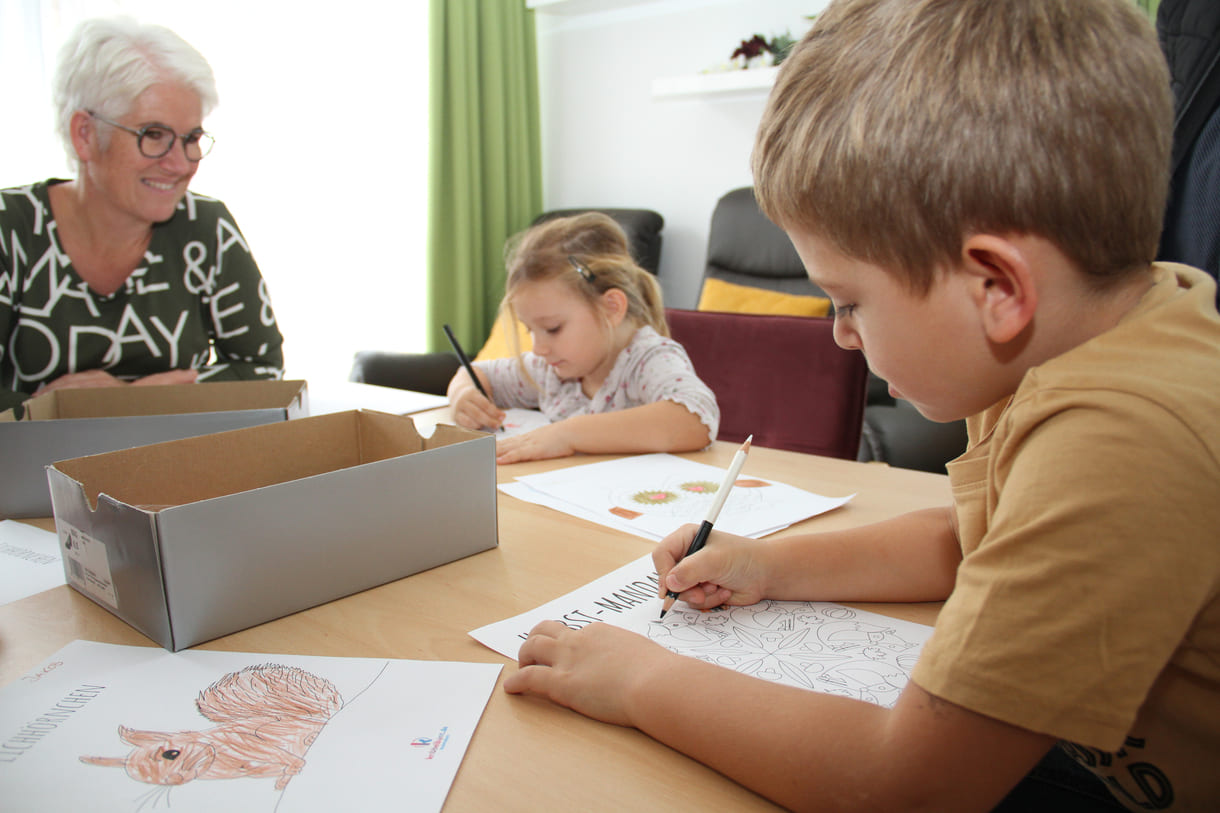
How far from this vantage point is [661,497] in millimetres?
1015

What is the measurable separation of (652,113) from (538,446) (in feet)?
9.38

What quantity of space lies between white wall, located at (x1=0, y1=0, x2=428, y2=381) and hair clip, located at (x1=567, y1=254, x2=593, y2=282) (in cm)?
168

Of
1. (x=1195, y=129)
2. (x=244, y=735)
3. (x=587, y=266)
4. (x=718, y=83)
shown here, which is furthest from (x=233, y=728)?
(x=718, y=83)

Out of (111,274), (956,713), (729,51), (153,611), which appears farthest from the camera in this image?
(729,51)

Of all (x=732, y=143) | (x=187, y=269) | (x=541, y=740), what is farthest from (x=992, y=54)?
(x=732, y=143)

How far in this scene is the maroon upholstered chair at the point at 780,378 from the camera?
1536mm

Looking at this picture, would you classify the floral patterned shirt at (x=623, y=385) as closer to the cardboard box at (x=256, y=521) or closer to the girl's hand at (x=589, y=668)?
the cardboard box at (x=256, y=521)

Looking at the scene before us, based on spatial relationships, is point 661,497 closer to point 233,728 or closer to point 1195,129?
point 233,728

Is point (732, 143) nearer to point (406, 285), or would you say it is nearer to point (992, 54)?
point (406, 285)

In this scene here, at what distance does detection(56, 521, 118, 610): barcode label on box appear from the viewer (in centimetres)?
67

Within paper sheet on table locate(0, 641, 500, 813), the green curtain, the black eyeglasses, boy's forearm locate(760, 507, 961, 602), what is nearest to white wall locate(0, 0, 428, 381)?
the green curtain

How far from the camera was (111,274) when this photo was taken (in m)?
1.46

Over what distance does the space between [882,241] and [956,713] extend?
292 millimetres

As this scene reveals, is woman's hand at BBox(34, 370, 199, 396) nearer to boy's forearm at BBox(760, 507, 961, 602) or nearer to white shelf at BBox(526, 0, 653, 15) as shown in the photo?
boy's forearm at BBox(760, 507, 961, 602)
